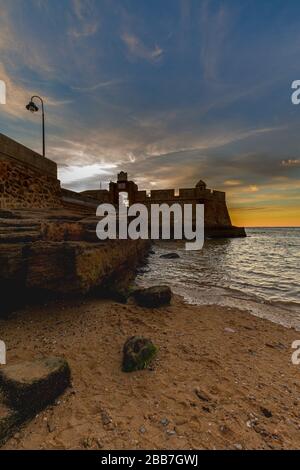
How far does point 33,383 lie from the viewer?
91.9 inches

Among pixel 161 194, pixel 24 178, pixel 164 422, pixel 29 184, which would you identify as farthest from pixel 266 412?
pixel 161 194

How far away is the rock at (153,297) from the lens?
18.9ft

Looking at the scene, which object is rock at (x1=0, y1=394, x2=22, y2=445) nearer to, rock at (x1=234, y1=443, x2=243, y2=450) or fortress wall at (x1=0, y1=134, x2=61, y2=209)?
rock at (x1=234, y1=443, x2=243, y2=450)

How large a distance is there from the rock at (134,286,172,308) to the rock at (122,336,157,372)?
2.20m

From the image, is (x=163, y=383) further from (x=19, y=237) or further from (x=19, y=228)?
(x=19, y=228)

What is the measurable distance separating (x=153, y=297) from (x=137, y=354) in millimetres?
2581

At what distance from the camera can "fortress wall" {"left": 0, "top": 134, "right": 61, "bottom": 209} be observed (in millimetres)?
7492

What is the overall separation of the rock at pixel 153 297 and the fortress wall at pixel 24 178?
543 centimetres

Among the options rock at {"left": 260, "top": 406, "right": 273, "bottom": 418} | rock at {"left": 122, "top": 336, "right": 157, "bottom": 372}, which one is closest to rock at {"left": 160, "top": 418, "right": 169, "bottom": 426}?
→ rock at {"left": 122, "top": 336, "right": 157, "bottom": 372}

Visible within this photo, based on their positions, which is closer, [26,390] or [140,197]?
[26,390]

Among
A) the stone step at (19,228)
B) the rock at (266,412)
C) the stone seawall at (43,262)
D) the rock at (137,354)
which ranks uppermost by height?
the stone step at (19,228)

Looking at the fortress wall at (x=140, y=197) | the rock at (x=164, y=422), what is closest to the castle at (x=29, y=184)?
the rock at (x=164, y=422)

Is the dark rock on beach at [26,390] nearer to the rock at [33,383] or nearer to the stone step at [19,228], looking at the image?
the rock at [33,383]
